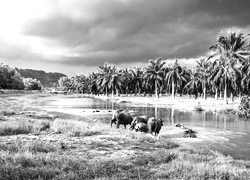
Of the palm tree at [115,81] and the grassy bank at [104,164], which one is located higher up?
the palm tree at [115,81]

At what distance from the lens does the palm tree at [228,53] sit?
47128mm

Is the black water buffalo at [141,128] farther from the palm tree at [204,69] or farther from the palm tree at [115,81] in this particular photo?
the palm tree at [115,81]

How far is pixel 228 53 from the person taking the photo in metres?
48.6

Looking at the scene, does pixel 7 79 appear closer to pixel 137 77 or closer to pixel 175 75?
pixel 137 77

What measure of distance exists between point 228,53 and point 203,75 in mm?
26881

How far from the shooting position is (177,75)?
78312mm

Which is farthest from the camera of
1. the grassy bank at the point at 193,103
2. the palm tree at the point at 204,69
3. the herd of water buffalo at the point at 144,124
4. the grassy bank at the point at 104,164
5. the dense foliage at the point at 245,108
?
the palm tree at the point at 204,69

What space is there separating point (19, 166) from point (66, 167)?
1478mm

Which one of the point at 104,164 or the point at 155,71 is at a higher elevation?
the point at 155,71

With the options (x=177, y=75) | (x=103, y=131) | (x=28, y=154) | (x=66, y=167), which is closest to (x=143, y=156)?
(x=66, y=167)

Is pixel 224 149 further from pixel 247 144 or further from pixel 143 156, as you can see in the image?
pixel 143 156

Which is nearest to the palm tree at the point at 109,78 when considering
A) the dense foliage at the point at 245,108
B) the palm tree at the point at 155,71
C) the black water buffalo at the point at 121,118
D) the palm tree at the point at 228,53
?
the palm tree at the point at 155,71

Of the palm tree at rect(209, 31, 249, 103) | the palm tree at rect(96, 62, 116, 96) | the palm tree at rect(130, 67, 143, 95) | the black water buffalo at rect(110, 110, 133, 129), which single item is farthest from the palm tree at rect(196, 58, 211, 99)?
the black water buffalo at rect(110, 110, 133, 129)

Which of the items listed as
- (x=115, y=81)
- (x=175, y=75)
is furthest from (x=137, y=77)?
(x=175, y=75)
